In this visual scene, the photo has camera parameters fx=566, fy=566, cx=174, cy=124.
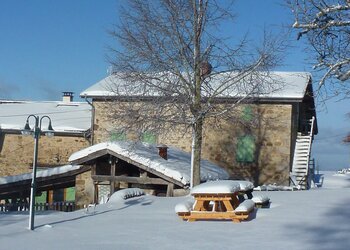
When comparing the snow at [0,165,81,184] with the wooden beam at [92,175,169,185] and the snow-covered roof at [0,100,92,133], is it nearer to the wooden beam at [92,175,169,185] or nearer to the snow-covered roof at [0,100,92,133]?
the wooden beam at [92,175,169,185]

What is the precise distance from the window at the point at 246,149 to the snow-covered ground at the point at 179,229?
819cm

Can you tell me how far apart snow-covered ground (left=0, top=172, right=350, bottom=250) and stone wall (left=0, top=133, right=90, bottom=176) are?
11708 millimetres

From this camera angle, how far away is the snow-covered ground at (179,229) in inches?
364

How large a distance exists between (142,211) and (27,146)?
1364 cm

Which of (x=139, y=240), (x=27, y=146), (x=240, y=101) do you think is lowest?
(x=139, y=240)

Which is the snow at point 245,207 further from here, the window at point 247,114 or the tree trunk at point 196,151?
the window at point 247,114

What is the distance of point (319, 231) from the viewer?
10000mm

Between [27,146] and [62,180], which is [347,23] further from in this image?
[27,146]

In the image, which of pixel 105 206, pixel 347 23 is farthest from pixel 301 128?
pixel 347 23

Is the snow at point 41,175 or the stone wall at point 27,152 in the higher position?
the stone wall at point 27,152

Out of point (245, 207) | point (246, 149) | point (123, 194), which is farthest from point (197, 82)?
point (246, 149)

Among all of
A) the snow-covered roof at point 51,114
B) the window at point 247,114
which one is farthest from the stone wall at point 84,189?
the window at point 247,114

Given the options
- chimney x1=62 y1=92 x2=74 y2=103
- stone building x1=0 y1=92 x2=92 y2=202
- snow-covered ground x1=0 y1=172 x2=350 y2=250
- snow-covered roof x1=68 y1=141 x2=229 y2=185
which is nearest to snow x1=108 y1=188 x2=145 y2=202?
snow-covered ground x1=0 y1=172 x2=350 y2=250

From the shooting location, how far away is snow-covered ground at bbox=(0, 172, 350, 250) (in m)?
9.24
